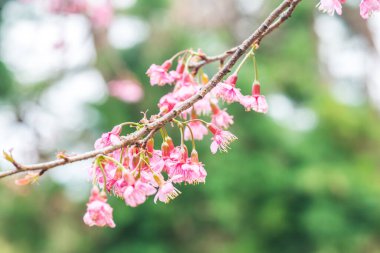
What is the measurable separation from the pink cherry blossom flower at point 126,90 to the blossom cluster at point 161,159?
2011mm

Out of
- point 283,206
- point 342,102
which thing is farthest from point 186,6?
point 283,206

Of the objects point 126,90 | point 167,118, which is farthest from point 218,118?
point 126,90

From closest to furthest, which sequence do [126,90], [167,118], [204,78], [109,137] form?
1. [167,118]
2. [109,137]
3. [204,78]
4. [126,90]

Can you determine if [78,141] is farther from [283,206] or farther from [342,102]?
[342,102]

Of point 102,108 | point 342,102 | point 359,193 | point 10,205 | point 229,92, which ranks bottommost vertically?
point 10,205

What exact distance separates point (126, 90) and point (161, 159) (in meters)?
2.27

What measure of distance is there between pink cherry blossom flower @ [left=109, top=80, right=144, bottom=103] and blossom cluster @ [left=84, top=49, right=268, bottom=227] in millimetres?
2011

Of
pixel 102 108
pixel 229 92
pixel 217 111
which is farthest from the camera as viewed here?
pixel 102 108

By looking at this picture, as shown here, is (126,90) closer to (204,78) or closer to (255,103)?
(204,78)

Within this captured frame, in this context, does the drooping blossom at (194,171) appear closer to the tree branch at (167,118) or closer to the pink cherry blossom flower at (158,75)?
the tree branch at (167,118)

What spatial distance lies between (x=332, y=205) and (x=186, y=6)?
286 cm

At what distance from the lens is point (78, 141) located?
3.40m

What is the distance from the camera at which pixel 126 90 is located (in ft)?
10.4

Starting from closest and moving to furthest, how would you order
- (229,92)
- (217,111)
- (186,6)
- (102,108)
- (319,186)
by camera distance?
(229,92)
(217,111)
(319,186)
(102,108)
(186,6)
